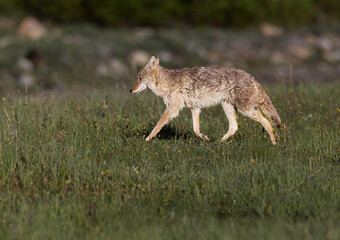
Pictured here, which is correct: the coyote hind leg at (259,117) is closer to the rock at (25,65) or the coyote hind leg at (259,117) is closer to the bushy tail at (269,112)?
the bushy tail at (269,112)

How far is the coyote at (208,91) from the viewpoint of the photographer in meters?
8.76

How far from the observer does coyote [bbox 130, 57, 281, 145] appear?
876 centimetres

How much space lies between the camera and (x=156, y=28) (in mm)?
37906

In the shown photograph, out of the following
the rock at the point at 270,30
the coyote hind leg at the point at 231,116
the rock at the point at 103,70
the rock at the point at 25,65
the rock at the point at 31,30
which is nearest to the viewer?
the coyote hind leg at the point at 231,116

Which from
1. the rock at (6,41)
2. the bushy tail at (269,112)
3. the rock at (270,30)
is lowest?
the bushy tail at (269,112)

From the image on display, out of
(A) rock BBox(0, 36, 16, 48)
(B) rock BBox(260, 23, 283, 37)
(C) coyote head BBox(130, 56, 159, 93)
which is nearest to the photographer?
(C) coyote head BBox(130, 56, 159, 93)

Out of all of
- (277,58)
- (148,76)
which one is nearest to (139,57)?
(277,58)

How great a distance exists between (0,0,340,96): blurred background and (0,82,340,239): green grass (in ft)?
24.5

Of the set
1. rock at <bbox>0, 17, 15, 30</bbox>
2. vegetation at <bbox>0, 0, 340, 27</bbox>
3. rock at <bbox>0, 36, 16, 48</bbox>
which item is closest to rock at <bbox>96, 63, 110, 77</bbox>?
rock at <bbox>0, 36, 16, 48</bbox>

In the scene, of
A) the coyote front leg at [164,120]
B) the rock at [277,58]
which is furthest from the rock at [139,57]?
the coyote front leg at [164,120]

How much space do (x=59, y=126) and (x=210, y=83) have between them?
270 centimetres

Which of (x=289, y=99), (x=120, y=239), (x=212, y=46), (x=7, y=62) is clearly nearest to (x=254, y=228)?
(x=120, y=239)

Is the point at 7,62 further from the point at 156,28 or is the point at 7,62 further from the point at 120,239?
the point at 120,239

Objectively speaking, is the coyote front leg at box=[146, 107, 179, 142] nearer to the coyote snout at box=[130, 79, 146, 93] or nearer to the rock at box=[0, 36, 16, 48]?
the coyote snout at box=[130, 79, 146, 93]
